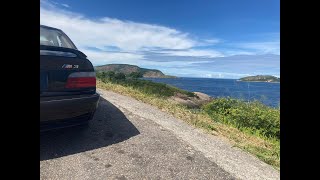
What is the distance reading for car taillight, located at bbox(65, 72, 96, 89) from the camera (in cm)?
361

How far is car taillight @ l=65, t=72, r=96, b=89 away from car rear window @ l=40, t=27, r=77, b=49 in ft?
2.64

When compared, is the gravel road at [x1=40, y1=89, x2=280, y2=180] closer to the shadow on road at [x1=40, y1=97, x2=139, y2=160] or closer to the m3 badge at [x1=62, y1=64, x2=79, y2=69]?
Result: the shadow on road at [x1=40, y1=97, x2=139, y2=160]

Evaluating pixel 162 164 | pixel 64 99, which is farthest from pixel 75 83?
pixel 162 164

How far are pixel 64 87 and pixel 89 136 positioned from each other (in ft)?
4.15

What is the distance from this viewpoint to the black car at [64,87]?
11.0 ft

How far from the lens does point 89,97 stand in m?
3.83

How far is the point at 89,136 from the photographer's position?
4.48 meters

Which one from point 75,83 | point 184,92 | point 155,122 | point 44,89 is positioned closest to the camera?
point 44,89

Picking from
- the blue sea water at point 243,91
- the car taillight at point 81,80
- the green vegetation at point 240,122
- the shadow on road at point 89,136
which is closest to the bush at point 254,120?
the green vegetation at point 240,122

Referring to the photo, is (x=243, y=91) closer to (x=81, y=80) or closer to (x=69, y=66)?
(x=81, y=80)

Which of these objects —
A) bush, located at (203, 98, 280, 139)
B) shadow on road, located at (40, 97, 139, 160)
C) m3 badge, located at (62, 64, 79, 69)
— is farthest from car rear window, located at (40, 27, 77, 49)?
bush, located at (203, 98, 280, 139)

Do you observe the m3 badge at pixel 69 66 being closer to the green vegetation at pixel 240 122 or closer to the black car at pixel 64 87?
the black car at pixel 64 87
